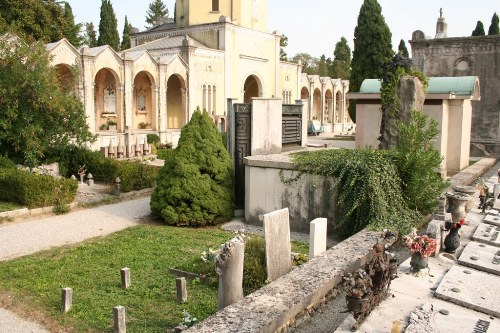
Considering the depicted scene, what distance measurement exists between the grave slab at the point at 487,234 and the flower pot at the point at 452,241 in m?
0.85

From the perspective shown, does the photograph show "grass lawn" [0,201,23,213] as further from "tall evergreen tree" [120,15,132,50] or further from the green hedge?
"tall evergreen tree" [120,15,132,50]

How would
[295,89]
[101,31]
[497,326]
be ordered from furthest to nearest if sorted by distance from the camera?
[101,31] < [295,89] < [497,326]

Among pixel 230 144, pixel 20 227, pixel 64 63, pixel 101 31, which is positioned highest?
pixel 101 31

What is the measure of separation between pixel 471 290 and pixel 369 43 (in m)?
33.9

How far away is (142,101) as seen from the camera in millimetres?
35125

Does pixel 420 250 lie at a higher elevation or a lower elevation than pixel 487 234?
higher

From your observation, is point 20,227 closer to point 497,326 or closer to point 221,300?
point 221,300

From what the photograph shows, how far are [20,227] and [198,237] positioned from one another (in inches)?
197

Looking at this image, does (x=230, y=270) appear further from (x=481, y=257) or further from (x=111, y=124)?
(x=111, y=124)

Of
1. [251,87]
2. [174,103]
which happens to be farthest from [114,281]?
[251,87]

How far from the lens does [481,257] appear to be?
7430 mm

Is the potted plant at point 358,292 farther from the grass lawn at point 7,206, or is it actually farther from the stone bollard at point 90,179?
the stone bollard at point 90,179

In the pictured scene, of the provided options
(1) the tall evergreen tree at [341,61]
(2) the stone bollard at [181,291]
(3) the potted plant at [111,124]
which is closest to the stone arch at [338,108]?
(1) the tall evergreen tree at [341,61]

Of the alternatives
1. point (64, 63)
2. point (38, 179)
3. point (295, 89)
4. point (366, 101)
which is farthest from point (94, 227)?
point (295, 89)
